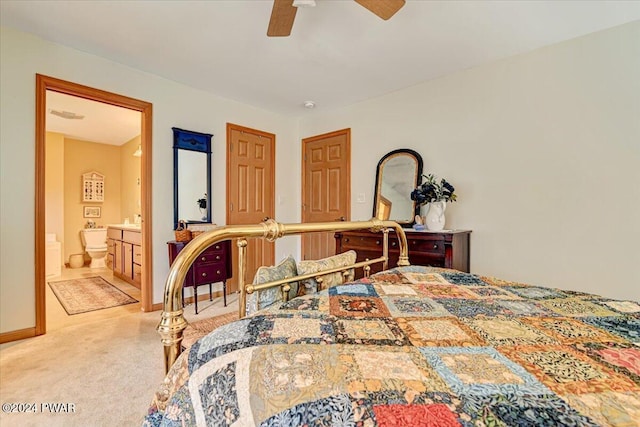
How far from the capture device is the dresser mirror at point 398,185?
10.7ft

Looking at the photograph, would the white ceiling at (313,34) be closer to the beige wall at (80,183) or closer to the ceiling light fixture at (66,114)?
the ceiling light fixture at (66,114)

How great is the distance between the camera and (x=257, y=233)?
3.67 feet

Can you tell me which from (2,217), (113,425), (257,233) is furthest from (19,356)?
(257,233)

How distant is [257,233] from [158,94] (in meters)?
2.90

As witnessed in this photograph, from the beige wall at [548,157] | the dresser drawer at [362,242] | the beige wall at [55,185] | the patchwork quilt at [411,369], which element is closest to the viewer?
the patchwork quilt at [411,369]

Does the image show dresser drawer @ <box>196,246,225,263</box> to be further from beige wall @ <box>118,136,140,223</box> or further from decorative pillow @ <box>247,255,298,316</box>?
beige wall @ <box>118,136,140,223</box>

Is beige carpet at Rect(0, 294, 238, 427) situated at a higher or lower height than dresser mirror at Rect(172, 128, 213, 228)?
lower

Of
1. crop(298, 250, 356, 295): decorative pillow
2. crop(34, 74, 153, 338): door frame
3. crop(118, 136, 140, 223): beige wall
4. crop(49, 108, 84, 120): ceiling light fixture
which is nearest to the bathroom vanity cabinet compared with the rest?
Result: crop(34, 74, 153, 338): door frame

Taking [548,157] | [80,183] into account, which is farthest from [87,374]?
[80,183]

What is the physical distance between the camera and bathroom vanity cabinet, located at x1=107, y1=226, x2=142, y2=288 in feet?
12.7

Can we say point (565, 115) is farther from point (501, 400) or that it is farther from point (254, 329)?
point (254, 329)

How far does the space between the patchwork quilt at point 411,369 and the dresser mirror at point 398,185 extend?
2.26m

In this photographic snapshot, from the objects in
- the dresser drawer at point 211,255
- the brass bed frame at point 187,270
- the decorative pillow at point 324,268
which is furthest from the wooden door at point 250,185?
the brass bed frame at point 187,270

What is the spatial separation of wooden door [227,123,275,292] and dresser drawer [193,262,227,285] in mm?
448
